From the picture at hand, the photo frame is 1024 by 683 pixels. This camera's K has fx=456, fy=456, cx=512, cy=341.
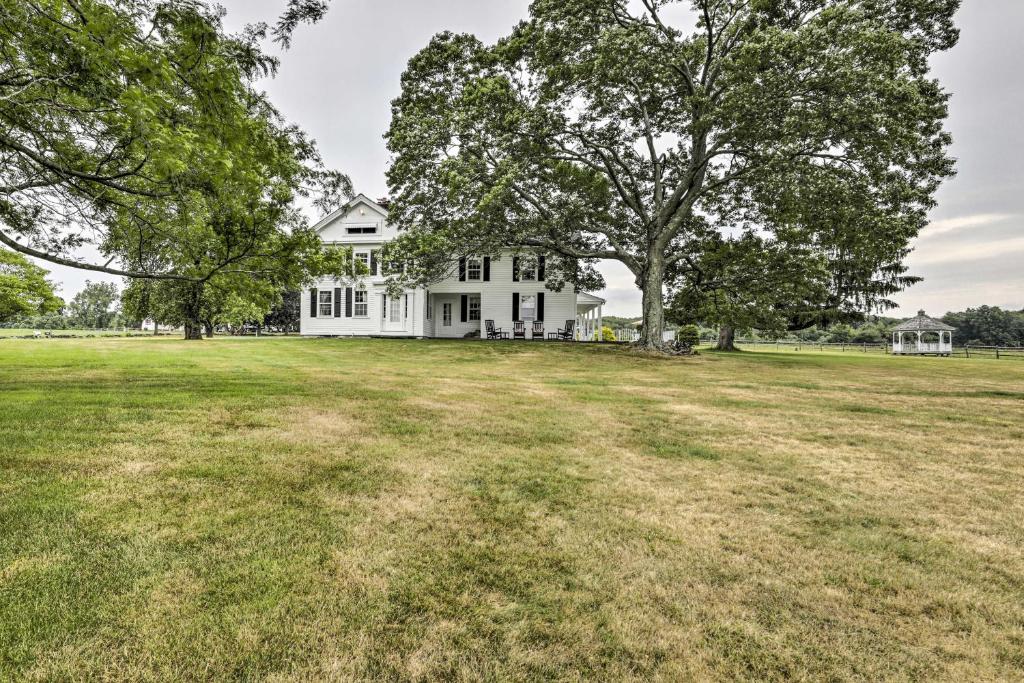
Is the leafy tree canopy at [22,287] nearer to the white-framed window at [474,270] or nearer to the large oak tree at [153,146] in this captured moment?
the large oak tree at [153,146]

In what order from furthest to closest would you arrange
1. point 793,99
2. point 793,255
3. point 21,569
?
point 793,255, point 793,99, point 21,569

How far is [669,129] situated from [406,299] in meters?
14.5

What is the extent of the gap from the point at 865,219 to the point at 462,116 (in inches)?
530

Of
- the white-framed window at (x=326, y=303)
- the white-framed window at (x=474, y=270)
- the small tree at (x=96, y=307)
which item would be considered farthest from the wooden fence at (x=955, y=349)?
the small tree at (x=96, y=307)

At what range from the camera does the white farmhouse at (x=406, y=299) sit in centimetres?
2412

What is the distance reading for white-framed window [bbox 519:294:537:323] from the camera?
24.4 m

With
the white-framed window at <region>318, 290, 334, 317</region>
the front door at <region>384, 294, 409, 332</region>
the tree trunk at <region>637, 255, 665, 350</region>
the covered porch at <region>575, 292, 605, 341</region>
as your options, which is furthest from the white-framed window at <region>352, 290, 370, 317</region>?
the tree trunk at <region>637, 255, 665, 350</region>

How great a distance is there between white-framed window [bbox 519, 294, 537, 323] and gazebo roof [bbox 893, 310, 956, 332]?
3398 cm

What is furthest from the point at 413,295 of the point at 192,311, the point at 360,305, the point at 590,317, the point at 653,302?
the point at 653,302

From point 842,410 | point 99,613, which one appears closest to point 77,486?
point 99,613

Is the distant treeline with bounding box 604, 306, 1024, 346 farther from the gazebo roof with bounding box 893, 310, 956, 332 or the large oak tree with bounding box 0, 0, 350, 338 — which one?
the large oak tree with bounding box 0, 0, 350, 338

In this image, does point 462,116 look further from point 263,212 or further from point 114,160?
point 114,160

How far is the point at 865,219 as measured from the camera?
14859mm

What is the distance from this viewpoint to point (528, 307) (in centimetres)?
2452
